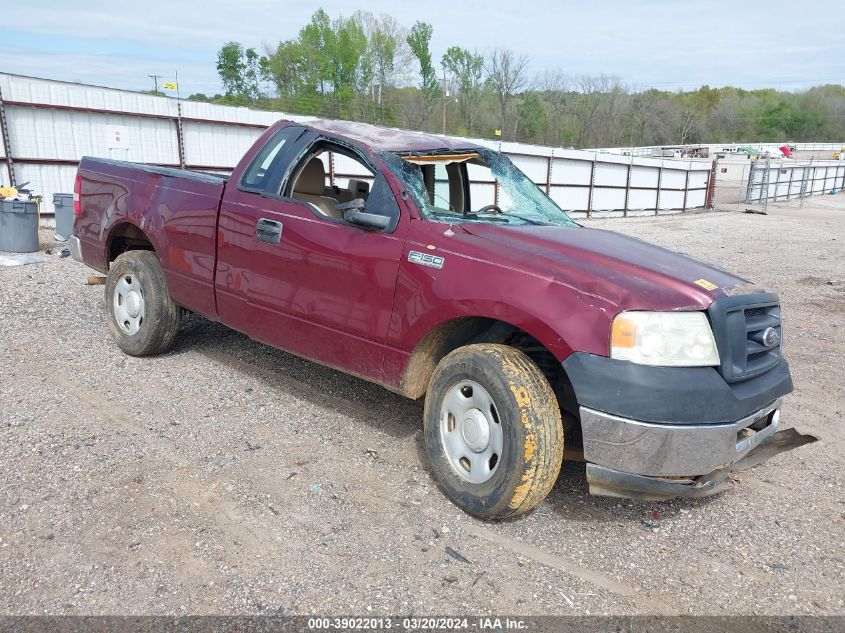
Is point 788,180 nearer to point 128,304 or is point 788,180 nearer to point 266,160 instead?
point 266,160

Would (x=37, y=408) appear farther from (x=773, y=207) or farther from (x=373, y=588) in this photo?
(x=773, y=207)

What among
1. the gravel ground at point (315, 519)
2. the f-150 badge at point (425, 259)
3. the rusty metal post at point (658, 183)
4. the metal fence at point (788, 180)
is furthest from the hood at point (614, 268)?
the metal fence at point (788, 180)

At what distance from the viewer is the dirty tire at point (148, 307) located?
4953 mm

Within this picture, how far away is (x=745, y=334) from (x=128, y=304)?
14.7ft

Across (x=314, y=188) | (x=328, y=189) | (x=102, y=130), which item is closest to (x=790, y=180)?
(x=102, y=130)

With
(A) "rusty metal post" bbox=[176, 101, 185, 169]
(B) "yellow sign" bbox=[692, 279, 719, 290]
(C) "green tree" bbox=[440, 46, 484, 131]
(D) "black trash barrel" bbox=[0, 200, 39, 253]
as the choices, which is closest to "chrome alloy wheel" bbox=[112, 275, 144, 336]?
(B) "yellow sign" bbox=[692, 279, 719, 290]

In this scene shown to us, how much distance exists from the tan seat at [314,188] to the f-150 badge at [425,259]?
972 millimetres

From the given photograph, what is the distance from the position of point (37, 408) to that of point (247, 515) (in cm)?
207

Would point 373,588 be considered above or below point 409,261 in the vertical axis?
below

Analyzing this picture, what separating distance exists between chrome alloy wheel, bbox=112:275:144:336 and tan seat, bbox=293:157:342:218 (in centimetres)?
168

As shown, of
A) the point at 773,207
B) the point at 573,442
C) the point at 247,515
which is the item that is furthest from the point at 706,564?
the point at 773,207

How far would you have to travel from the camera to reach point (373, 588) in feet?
8.80

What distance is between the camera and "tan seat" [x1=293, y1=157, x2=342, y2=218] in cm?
430

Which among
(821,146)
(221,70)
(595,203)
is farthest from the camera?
(821,146)
